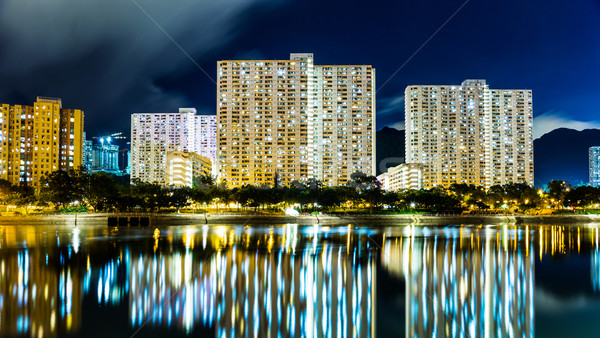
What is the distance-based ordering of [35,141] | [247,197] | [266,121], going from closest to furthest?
1. [247,197]
2. [35,141]
3. [266,121]

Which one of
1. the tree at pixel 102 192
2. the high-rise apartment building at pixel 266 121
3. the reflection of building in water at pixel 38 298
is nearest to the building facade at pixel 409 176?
the high-rise apartment building at pixel 266 121

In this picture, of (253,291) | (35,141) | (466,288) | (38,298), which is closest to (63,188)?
(35,141)

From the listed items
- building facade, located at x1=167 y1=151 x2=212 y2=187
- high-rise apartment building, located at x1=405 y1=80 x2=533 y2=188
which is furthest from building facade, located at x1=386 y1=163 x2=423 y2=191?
building facade, located at x1=167 y1=151 x2=212 y2=187

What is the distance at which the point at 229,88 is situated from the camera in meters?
135

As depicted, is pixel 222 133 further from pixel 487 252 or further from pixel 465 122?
pixel 487 252

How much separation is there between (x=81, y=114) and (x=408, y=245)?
408ft

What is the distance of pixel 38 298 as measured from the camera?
18.0 m

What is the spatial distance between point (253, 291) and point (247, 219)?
155 feet

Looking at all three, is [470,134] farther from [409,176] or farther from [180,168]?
[180,168]

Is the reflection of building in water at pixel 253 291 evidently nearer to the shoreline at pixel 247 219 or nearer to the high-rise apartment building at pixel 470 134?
the shoreline at pixel 247 219

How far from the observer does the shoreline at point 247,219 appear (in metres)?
63.7

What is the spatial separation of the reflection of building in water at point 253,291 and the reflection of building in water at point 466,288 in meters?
1.92

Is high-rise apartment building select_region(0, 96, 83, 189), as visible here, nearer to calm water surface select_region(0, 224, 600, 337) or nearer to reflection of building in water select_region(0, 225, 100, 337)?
reflection of building in water select_region(0, 225, 100, 337)

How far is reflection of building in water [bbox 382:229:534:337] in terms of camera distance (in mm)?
14461
